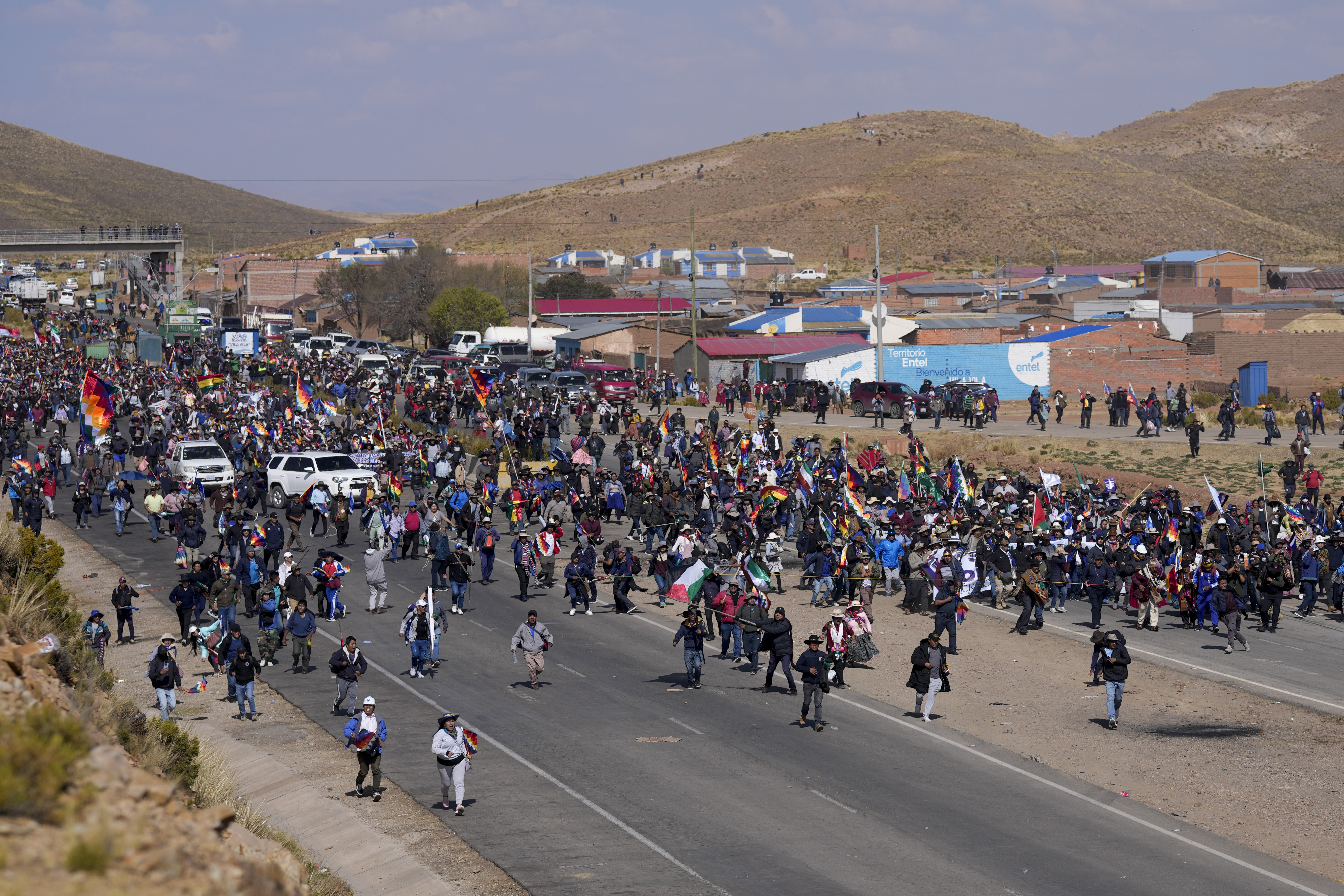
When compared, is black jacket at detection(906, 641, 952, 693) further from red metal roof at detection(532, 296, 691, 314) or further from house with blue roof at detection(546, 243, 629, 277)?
house with blue roof at detection(546, 243, 629, 277)

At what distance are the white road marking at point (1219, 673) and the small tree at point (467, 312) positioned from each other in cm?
6470

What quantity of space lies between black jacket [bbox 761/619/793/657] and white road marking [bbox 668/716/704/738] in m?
2.02

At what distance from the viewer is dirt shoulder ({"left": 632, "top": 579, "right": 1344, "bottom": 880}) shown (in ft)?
51.3

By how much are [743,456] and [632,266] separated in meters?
99.9

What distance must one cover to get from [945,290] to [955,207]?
66857 mm

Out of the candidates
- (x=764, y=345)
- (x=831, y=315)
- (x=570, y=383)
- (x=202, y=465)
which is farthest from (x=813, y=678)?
(x=831, y=315)

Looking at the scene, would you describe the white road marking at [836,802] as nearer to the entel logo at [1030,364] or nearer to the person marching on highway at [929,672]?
the person marching on highway at [929,672]

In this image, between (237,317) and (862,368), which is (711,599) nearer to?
(862,368)

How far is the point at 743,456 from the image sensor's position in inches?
1464

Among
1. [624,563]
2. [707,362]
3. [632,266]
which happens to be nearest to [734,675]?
[624,563]

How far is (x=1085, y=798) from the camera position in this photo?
16.2 metres

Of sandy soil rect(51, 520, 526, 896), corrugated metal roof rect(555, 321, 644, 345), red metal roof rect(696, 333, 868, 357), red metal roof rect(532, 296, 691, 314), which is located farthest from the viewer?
red metal roof rect(532, 296, 691, 314)

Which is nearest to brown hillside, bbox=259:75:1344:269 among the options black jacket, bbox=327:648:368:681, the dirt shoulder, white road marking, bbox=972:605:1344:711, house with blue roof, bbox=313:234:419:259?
house with blue roof, bbox=313:234:419:259

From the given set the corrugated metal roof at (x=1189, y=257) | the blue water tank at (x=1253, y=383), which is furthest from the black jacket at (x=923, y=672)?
the corrugated metal roof at (x=1189, y=257)
